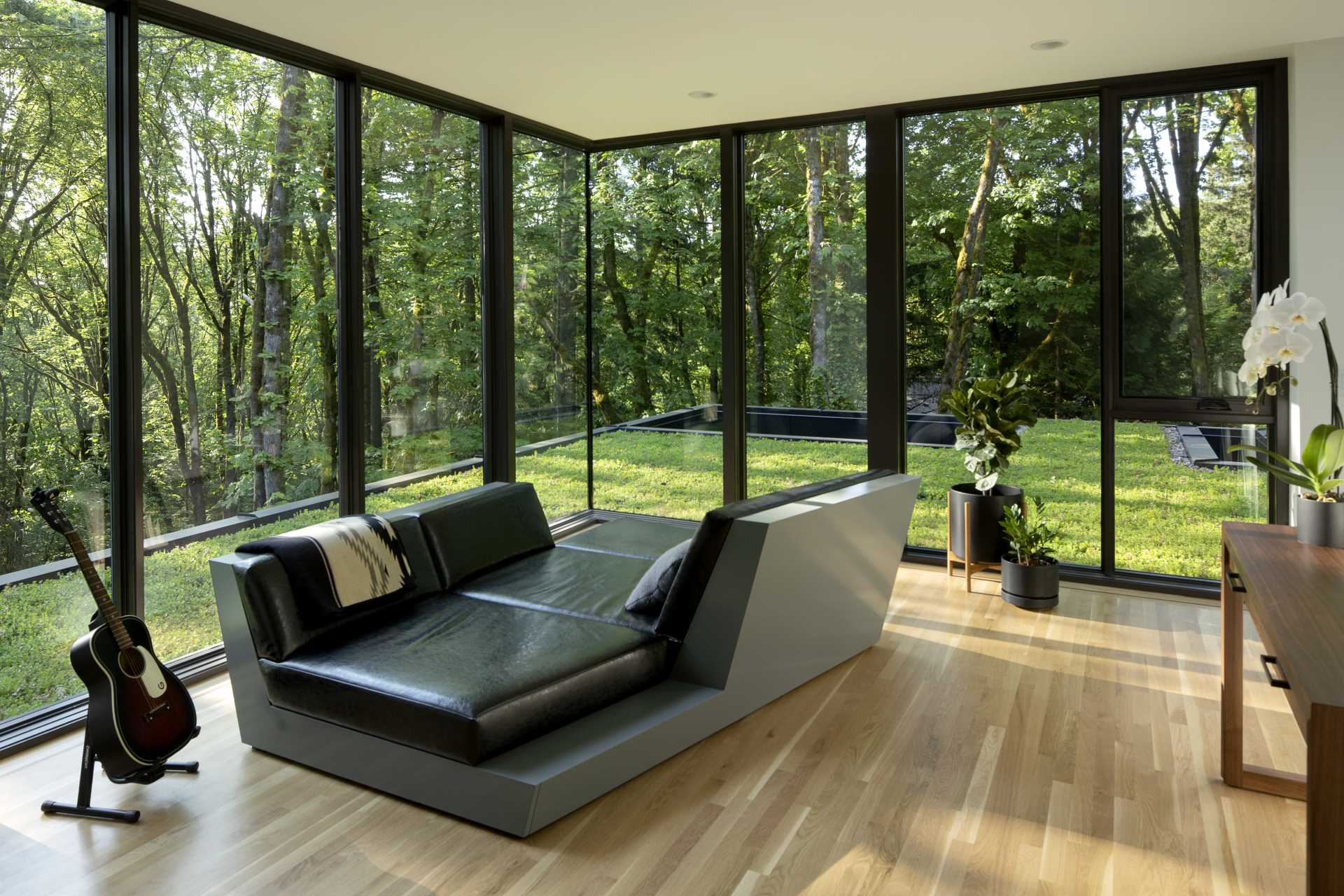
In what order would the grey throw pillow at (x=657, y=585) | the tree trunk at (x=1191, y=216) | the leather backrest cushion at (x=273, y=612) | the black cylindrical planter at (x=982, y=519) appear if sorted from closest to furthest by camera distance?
the leather backrest cushion at (x=273, y=612)
the grey throw pillow at (x=657, y=585)
the tree trunk at (x=1191, y=216)
the black cylindrical planter at (x=982, y=519)

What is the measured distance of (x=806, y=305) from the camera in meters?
5.71

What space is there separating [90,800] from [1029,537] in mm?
3944

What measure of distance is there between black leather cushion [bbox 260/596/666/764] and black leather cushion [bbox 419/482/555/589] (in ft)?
1.47

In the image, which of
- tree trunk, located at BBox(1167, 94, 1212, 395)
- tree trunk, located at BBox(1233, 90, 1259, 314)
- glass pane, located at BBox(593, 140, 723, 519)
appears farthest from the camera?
glass pane, located at BBox(593, 140, 723, 519)

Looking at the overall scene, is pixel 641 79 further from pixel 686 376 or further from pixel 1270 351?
pixel 1270 351

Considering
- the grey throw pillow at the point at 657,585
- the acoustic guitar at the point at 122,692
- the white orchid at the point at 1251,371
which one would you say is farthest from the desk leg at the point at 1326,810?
the acoustic guitar at the point at 122,692

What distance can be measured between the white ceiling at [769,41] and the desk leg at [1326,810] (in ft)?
10.1

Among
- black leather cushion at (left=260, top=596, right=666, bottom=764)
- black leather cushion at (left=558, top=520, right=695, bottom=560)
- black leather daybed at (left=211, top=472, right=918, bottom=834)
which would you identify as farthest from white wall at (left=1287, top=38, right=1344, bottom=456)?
black leather cushion at (left=260, top=596, right=666, bottom=764)

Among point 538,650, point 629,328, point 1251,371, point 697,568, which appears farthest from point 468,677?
point 629,328

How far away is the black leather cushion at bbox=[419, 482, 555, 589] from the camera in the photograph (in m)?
3.72

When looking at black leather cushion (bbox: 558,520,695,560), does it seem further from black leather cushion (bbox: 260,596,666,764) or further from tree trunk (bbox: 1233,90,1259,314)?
tree trunk (bbox: 1233,90,1259,314)

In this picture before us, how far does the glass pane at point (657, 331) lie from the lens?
605cm

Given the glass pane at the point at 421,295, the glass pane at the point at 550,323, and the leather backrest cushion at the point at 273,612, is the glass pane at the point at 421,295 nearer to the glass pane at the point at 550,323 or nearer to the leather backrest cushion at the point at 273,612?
the glass pane at the point at 550,323

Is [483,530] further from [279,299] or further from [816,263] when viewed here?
[816,263]
